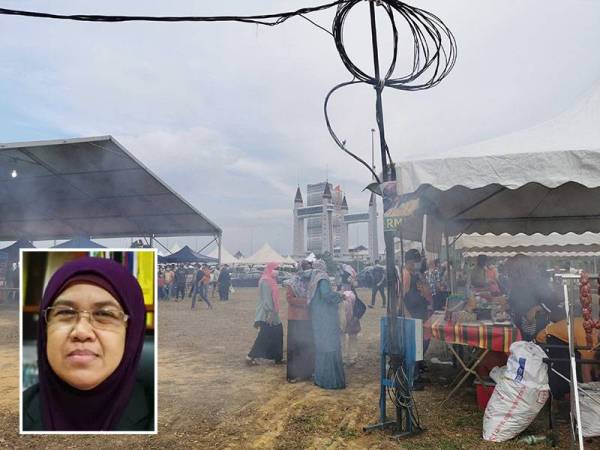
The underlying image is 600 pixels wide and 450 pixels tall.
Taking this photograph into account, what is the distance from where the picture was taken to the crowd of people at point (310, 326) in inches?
206

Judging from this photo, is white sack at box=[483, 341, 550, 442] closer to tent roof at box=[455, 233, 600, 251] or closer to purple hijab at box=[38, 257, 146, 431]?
purple hijab at box=[38, 257, 146, 431]

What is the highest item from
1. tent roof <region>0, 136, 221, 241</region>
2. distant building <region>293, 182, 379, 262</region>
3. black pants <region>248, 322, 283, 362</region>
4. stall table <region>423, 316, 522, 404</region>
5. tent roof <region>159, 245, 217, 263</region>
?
distant building <region>293, 182, 379, 262</region>

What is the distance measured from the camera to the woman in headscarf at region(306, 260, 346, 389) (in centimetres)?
518

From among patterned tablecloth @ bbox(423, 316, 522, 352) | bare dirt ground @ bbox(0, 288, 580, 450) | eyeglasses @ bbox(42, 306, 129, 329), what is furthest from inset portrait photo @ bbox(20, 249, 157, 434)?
patterned tablecloth @ bbox(423, 316, 522, 352)

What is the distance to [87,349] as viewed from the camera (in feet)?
6.35

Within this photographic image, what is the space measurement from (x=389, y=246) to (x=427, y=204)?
82.7 inches

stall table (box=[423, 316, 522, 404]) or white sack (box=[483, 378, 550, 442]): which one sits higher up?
stall table (box=[423, 316, 522, 404])

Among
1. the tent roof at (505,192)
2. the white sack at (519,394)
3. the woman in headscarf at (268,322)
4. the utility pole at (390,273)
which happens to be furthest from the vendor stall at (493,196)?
the woman in headscarf at (268,322)

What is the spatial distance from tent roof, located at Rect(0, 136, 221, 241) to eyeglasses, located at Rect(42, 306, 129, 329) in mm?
8588

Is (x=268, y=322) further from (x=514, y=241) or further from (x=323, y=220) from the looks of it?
(x=323, y=220)

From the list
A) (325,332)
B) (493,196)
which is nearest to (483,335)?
(325,332)

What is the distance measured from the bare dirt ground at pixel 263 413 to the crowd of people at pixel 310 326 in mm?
214

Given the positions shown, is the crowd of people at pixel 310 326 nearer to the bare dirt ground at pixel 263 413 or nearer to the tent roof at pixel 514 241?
the bare dirt ground at pixel 263 413

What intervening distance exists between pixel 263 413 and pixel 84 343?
2.72 m
